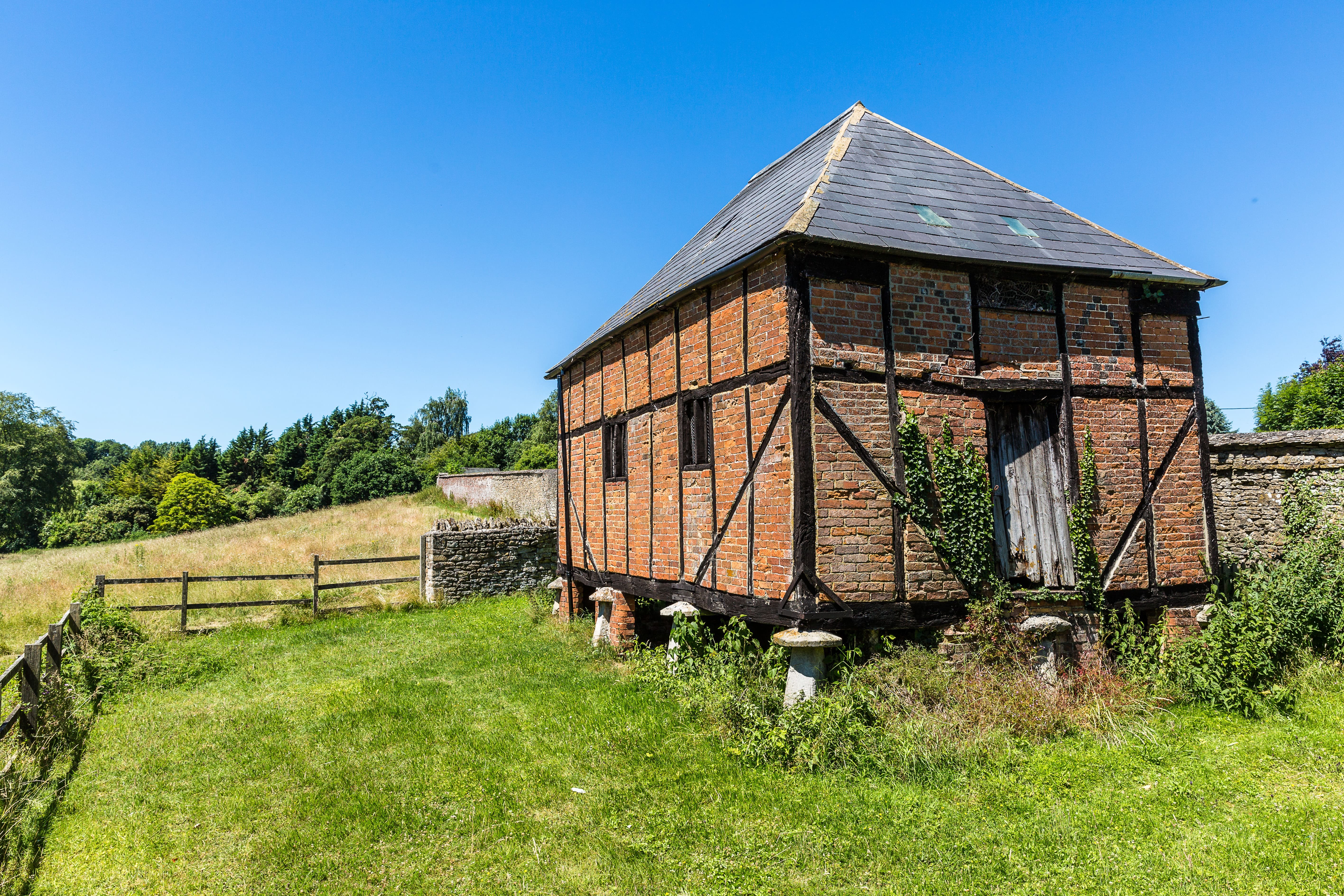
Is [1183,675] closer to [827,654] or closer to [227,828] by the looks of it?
[827,654]

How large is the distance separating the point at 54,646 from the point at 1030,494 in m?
12.1

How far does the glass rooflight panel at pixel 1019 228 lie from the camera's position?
29.4ft

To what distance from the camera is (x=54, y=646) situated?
8672mm

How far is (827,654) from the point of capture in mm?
7574

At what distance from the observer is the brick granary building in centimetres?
748

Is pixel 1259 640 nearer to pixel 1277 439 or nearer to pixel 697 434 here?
pixel 1277 439

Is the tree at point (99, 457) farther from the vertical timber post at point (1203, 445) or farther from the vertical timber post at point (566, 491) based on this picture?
the vertical timber post at point (1203, 445)

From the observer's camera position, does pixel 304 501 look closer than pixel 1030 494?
No

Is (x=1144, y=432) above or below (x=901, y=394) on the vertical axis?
below

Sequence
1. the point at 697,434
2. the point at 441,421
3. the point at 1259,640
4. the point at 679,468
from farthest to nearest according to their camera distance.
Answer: the point at 441,421 < the point at 679,468 < the point at 697,434 < the point at 1259,640

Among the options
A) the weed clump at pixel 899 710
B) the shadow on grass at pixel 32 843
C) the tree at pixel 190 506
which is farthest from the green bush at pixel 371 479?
the weed clump at pixel 899 710

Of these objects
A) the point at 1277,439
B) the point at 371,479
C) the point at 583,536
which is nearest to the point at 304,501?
the point at 371,479

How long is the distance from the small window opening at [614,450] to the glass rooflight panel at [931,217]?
5412mm

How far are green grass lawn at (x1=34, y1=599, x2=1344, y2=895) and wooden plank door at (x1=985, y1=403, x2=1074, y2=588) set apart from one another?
1.99 m
